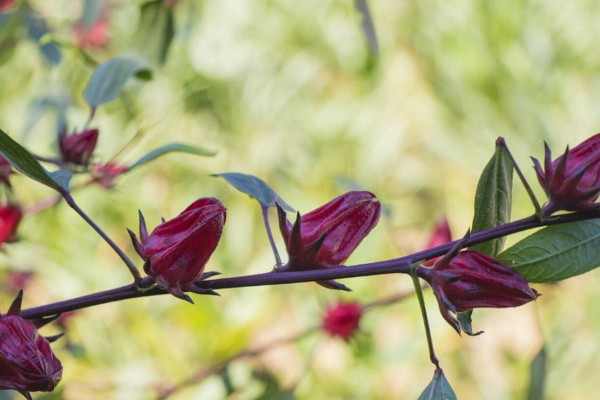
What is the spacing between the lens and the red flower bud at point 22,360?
1.22 ft

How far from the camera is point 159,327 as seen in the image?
1.31 m

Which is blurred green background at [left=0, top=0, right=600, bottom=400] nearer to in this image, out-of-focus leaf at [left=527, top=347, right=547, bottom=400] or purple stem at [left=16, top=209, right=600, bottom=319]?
out-of-focus leaf at [left=527, top=347, right=547, bottom=400]

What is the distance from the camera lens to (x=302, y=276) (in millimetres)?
376

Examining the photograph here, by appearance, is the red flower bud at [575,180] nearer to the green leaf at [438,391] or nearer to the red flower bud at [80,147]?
the green leaf at [438,391]

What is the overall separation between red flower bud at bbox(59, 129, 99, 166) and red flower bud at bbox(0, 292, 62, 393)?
214mm

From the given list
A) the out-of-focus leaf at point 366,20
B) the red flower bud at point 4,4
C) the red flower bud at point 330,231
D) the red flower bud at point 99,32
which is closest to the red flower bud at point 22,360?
the red flower bud at point 330,231

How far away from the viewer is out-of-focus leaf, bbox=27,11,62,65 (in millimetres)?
732

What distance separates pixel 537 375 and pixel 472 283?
0.81 feet

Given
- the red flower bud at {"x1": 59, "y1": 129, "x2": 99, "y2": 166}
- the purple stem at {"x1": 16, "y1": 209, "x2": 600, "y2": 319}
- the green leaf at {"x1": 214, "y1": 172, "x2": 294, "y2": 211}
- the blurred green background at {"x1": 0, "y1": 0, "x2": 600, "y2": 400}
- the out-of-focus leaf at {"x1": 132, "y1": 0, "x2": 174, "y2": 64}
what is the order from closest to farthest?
1. the purple stem at {"x1": 16, "y1": 209, "x2": 600, "y2": 319}
2. the green leaf at {"x1": 214, "y1": 172, "x2": 294, "y2": 211}
3. the red flower bud at {"x1": 59, "y1": 129, "x2": 99, "y2": 166}
4. the out-of-focus leaf at {"x1": 132, "y1": 0, "x2": 174, "y2": 64}
5. the blurred green background at {"x1": 0, "y1": 0, "x2": 600, "y2": 400}

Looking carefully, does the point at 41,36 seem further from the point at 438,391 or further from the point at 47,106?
the point at 438,391

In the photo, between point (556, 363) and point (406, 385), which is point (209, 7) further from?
point (556, 363)

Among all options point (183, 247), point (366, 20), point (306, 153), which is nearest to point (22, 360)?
point (183, 247)

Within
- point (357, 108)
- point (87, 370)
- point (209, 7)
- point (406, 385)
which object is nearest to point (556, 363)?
point (406, 385)

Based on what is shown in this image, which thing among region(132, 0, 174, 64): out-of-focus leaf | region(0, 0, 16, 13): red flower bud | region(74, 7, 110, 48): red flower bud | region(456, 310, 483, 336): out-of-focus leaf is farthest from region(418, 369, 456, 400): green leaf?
region(74, 7, 110, 48): red flower bud
